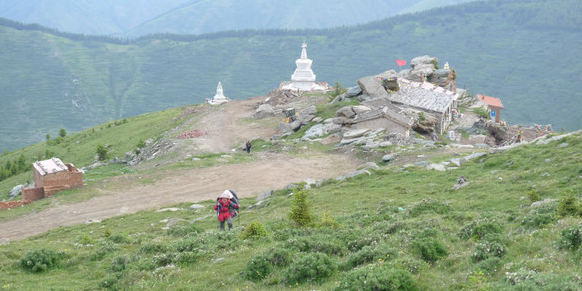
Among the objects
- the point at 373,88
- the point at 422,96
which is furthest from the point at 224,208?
the point at 422,96

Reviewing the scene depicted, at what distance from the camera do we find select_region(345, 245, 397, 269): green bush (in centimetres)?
1170

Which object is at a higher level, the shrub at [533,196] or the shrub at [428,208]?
the shrub at [533,196]

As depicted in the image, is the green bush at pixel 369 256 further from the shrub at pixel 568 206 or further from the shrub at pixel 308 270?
the shrub at pixel 568 206

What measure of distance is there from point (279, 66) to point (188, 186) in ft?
528

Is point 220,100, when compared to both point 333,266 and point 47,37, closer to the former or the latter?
point 333,266

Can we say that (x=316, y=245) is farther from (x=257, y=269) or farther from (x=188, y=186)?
(x=188, y=186)

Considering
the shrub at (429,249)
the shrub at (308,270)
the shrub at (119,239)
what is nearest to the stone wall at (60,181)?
the shrub at (119,239)

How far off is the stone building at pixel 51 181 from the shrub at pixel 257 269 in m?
19.0

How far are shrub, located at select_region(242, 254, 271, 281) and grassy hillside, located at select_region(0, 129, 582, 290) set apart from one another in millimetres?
27

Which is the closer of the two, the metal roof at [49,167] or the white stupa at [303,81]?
the metal roof at [49,167]

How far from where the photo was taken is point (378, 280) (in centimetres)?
975

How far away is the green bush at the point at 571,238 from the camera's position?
35.2 ft

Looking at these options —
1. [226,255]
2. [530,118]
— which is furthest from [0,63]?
[226,255]

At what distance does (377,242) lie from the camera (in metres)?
13.1
